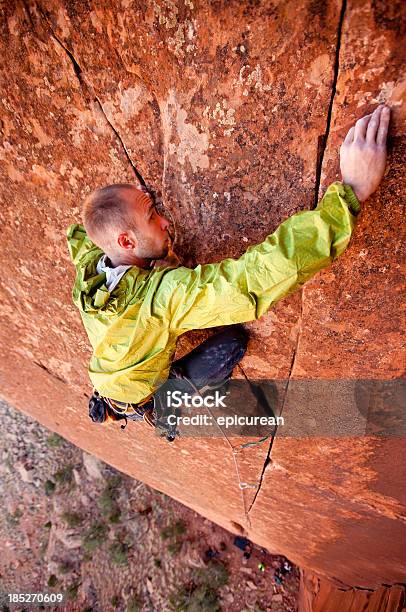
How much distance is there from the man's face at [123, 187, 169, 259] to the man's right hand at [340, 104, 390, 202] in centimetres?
81

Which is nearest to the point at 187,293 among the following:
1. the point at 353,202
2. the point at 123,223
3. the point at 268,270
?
the point at 268,270

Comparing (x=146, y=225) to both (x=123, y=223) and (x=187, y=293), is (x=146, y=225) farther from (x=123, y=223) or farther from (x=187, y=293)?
(x=187, y=293)

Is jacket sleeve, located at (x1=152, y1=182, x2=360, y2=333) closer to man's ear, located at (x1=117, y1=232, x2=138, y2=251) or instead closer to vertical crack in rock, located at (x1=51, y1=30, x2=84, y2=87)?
man's ear, located at (x1=117, y1=232, x2=138, y2=251)

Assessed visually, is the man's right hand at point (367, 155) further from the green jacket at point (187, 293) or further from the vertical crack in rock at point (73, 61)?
the vertical crack in rock at point (73, 61)

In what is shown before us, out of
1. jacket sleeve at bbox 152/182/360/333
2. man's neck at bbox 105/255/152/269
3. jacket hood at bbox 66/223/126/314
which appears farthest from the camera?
man's neck at bbox 105/255/152/269

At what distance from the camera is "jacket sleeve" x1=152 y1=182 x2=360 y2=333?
54.7 inches

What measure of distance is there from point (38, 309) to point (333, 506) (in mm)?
2819

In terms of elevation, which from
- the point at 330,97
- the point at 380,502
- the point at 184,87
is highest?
the point at 184,87

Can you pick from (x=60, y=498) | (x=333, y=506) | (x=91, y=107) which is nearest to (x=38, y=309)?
(x=91, y=107)

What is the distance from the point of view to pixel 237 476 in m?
3.55

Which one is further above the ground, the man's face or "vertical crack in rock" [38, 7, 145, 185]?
"vertical crack in rock" [38, 7, 145, 185]

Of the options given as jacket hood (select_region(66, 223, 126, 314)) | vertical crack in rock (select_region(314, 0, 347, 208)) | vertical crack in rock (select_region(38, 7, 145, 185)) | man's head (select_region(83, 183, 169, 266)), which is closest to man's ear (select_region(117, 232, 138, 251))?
man's head (select_region(83, 183, 169, 266))

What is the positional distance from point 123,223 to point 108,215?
0.23ft

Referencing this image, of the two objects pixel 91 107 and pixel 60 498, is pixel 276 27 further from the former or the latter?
pixel 60 498
